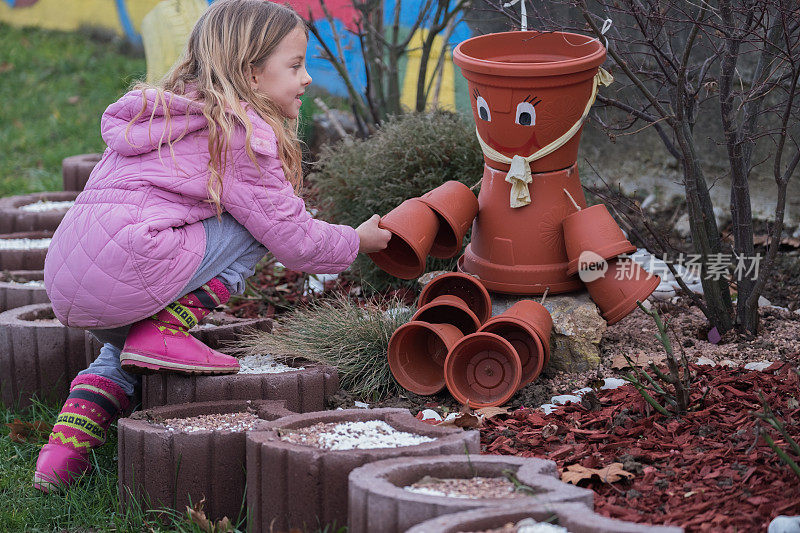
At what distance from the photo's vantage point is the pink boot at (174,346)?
8.97 feet

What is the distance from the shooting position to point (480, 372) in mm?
3029

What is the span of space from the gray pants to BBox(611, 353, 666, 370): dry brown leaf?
4.06 ft

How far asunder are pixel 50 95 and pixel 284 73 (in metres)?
5.71

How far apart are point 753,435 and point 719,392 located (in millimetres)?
347

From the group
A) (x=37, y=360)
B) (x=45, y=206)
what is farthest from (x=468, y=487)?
(x=45, y=206)

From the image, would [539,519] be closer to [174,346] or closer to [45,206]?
[174,346]

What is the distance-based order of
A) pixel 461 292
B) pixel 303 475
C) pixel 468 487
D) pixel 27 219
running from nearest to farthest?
pixel 468 487, pixel 303 475, pixel 461 292, pixel 27 219

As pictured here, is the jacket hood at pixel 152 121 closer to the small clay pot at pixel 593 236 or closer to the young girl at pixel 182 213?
the young girl at pixel 182 213

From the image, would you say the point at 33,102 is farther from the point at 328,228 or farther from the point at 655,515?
the point at 655,515

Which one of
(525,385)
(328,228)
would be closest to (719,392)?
(525,385)

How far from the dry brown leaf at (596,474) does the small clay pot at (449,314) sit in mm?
805

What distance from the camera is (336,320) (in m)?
3.32

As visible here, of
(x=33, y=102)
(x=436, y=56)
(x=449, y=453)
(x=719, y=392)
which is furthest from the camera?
(x=33, y=102)

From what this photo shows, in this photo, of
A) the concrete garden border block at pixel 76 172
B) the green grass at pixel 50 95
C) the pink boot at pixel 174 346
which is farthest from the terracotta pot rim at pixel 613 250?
the green grass at pixel 50 95
